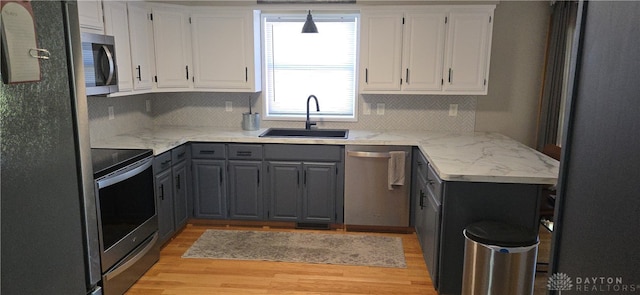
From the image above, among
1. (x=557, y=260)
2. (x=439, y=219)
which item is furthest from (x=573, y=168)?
(x=439, y=219)

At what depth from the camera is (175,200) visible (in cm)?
368

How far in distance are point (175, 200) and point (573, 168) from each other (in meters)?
3.25

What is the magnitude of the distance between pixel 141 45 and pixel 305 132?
5.58 ft

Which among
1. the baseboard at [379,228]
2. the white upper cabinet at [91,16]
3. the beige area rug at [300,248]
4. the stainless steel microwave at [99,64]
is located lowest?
the beige area rug at [300,248]

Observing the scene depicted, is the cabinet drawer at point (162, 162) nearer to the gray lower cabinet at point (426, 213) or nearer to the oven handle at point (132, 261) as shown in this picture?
the oven handle at point (132, 261)

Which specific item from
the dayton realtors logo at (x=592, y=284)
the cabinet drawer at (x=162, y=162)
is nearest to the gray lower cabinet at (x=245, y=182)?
the cabinet drawer at (x=162, y=162)

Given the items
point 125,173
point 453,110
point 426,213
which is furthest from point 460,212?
point 125,173

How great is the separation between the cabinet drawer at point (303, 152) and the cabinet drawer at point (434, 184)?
0.97 metres

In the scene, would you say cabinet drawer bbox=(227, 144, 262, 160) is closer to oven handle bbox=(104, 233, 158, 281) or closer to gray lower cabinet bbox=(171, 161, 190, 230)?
gray lower cabinet bbox=(171, 161, 190, 230)

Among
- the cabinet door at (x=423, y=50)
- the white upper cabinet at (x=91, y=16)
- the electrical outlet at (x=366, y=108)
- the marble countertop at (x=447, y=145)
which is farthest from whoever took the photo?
the electrical outlet at (x=366, y=108)

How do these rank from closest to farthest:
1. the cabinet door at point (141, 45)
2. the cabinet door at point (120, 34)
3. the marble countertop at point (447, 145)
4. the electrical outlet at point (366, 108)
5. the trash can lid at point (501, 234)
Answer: the trash can lid at point (501, 234) → the marble countertop at point (447, 145) → the cabinet door at point (120, 34) → the cabinet door at point (141, 45) → the electrical outlet at point (366, 108)

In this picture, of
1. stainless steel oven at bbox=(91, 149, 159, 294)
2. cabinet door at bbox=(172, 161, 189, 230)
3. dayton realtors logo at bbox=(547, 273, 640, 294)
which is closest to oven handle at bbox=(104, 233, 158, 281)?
stainless steel oven at bbox=(91, 149, 159, 294)

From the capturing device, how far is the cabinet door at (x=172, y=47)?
3.86 meters

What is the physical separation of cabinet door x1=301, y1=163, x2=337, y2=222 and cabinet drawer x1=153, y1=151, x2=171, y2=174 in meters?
1.17
